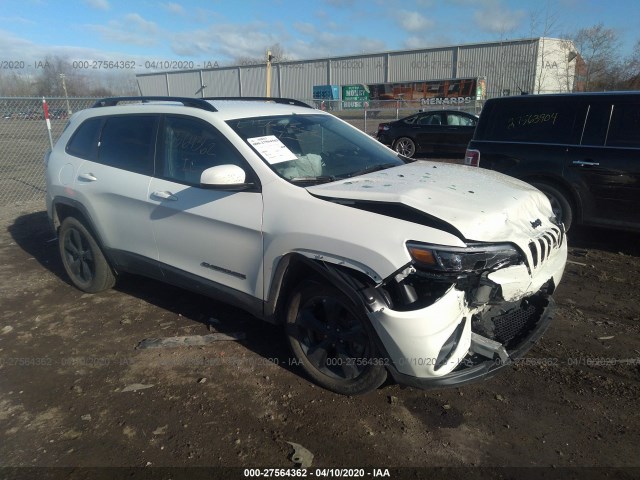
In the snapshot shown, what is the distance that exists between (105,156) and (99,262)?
102cm

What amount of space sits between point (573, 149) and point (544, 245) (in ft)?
11.0

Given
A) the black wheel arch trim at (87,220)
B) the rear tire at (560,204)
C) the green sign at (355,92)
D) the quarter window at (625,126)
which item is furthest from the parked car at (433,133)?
the green sign at (355,92)

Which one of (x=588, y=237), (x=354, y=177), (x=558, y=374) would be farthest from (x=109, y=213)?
(x=588, y=237)

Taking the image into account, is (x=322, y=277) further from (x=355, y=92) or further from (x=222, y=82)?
(x=222, y=82)

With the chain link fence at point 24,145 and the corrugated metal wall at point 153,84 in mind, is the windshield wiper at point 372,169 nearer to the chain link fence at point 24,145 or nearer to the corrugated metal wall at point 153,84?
the chain link fence at point 24,145

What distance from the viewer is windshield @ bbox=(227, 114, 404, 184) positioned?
3301 mm

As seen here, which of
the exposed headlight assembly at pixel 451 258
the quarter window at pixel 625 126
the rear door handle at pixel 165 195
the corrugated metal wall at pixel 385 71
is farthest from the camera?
the corrugated metal wall at pixel 385 71

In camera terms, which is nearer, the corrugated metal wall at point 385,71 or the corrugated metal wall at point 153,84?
the corrugated metal wall at point 385,71

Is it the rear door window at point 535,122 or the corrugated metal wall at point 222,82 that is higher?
the corrugated metal wall at point 222,82

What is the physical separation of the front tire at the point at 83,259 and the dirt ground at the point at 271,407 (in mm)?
425

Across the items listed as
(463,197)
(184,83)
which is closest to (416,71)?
(184,83)

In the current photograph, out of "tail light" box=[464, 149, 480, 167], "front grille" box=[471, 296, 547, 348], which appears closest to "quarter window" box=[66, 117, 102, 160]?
"front grille" box=[471, 296, 547, 348]

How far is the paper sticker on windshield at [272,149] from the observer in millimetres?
3275

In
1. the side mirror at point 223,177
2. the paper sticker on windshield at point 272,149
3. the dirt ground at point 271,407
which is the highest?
the paper sticker on windshield at point 272,149
